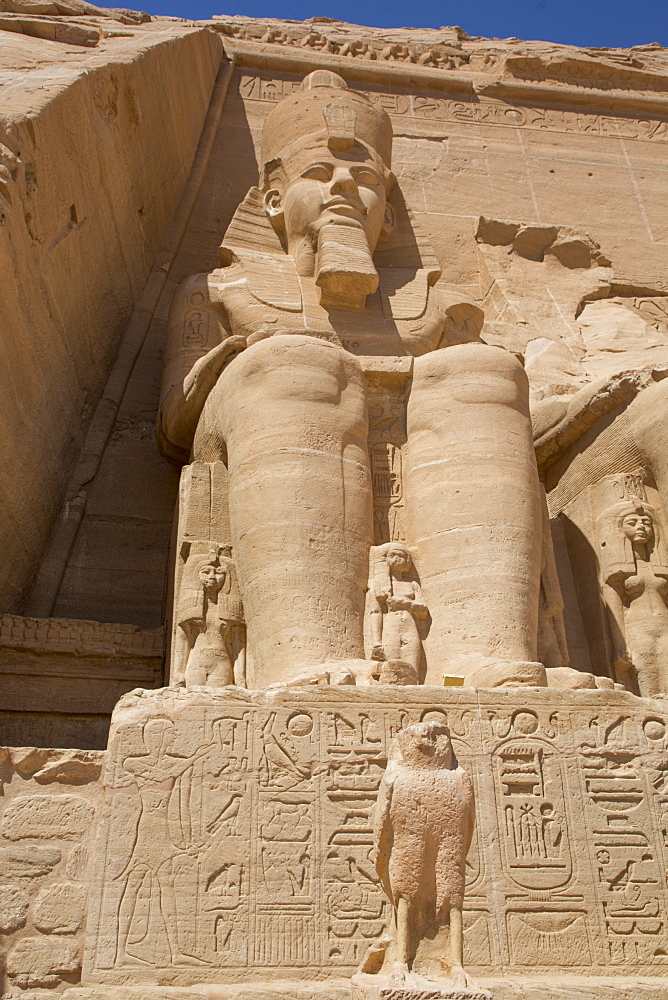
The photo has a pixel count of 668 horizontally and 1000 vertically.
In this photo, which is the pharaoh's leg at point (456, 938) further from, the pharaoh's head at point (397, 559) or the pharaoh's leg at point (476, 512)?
the pharaoh's head at point (397, 559)

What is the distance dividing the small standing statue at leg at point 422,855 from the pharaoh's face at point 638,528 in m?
2.04

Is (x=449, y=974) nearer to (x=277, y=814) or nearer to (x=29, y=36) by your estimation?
(x=277, y=814)

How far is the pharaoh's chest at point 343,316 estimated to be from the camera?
528 centimetres

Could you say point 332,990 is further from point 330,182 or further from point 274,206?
point 274,206

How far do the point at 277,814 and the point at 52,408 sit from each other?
2.76 m

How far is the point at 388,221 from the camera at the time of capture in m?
6.07

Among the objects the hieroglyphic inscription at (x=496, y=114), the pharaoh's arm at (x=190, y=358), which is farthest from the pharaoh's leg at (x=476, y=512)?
the hieroglyphic inscription at (x=496, y=114)

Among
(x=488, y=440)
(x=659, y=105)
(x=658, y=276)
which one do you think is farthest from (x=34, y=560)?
(x=659, y=105)

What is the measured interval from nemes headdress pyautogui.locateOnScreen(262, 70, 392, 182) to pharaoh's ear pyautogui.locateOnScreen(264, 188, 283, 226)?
0.21 metres

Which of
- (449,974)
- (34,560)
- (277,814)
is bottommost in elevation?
(449,974)

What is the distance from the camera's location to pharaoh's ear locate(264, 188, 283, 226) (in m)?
5.90

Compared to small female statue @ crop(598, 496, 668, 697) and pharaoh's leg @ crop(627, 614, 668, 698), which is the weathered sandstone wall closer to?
small female statue @ crop(598, 496, 668, 697)

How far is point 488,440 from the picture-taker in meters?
4.40

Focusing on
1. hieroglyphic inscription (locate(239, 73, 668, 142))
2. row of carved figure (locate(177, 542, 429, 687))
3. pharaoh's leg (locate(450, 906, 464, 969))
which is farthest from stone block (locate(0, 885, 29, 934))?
hieroglyphic inscription (locate(239, 73, 668, 142))
